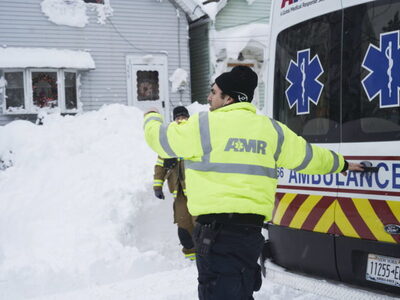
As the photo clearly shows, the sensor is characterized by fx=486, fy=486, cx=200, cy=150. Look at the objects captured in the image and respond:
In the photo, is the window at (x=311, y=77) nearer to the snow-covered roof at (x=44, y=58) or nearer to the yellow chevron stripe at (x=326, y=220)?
the yellow chevron stripe at (x=326, y=220)

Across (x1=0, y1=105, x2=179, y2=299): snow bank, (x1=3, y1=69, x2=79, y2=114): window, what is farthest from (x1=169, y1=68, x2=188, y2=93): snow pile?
(x1=0, y1=105, x2=179, y2=299): snow bank

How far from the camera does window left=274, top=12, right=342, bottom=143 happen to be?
361 cm

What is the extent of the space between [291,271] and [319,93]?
56.0 inches

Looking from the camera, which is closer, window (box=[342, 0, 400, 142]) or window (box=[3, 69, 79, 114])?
window (box=[342, 0, 400, 142])

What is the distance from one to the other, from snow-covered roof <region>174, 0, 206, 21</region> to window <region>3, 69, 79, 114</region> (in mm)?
4440

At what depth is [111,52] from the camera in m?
16.2

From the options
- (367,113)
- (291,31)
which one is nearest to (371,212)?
(367,113)

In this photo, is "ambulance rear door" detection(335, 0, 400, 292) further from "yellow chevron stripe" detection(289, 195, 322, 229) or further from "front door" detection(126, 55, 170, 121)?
"front door" detection(126, 55, 170, 121)

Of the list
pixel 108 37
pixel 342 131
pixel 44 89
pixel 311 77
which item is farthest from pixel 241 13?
pixel 342 131

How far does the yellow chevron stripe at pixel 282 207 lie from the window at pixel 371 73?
676 mm

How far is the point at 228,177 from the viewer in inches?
113

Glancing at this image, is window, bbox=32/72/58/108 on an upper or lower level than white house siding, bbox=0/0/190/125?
lower

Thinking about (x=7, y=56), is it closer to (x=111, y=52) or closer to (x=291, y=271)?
(x=111, y=52)

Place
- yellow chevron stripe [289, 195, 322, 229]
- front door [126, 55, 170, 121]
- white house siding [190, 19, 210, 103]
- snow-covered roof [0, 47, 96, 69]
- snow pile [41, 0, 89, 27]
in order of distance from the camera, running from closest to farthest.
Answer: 1. yellow chevron stripe [289, 195, 322, 229]
2. snow-covered roof [0, 47, 96, 69]
3. snow pile [41, 0, 89, 27]
4. front door [126, 55, 170, 121]
5. white house siding [190, 19, 210, 103]
